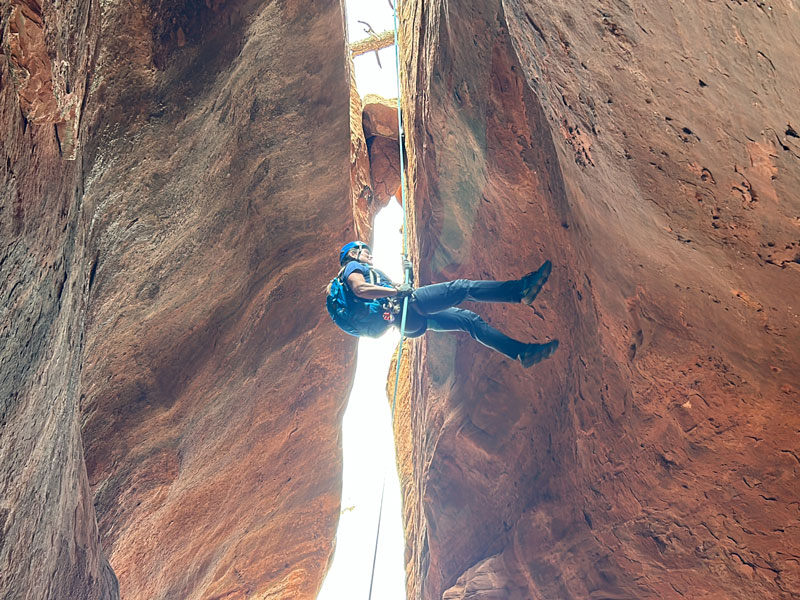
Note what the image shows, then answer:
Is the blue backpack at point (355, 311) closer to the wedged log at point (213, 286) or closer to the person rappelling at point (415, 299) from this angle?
the person rappelling at point (415, 299)

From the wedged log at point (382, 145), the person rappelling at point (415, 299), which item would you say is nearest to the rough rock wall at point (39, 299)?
the person rappelling at point (415, 299)

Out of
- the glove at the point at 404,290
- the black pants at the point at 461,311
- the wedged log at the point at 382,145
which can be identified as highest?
the glove at the point at 404,290

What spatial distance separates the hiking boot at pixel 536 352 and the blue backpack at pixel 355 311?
1.24m

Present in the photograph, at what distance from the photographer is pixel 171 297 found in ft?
17.6

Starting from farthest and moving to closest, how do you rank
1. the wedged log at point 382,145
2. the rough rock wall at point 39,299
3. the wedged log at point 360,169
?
1. the wedged log at point 382,145
2. the wedged log at point 360,169
3. the rough rock wall at point 39,299

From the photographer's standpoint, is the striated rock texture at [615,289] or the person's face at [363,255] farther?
the person's face at [363,255]

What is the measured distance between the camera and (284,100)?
6160 mm

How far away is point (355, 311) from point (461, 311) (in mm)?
935

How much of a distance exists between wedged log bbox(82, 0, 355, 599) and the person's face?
3.59 feet

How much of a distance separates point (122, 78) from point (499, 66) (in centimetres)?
275

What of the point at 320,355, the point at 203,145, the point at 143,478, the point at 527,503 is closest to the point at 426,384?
the point at 320,355

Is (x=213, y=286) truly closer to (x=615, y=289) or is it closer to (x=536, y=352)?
(x=536, y=352)

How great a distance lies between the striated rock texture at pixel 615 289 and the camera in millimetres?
3031

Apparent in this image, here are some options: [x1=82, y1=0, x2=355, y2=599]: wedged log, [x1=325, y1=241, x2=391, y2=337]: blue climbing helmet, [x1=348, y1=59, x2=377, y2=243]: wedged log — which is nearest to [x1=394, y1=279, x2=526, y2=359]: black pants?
[x1=325, y1=241, x2=391, y2=337]: blue climbing helmet
